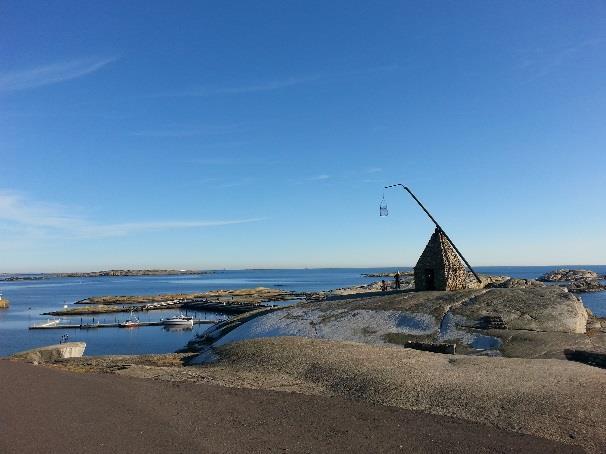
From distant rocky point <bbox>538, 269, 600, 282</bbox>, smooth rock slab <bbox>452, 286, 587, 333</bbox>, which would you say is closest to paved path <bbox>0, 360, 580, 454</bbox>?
smooth rock slab <bbox>452, 286, 587, 333</bbox>

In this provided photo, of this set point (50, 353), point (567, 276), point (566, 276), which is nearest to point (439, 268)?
point (50, 353)

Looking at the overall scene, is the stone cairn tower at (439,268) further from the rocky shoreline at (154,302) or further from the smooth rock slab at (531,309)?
the rocky shoreline at (154,302)

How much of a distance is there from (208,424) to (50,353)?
818 inches

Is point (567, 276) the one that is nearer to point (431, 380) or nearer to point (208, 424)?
point (431, 380)

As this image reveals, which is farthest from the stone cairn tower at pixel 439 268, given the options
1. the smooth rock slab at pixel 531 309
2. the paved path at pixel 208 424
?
the paved path at pixel 208 424

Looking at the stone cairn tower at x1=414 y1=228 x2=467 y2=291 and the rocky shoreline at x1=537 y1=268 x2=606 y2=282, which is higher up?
the stone cairn tower at x1=414 y1=228 x2=467 y2=291

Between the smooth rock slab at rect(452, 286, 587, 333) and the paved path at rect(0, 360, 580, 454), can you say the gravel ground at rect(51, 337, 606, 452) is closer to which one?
the paved path at rect(0, 360, 580, 454)

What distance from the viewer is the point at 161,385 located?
57.4ft

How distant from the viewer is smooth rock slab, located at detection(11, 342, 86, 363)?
27492 mm

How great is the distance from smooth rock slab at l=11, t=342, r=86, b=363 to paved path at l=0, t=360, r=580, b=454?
12612 mm

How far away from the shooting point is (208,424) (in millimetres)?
12938

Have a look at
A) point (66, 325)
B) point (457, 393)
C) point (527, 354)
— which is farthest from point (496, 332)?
point (66, 325)

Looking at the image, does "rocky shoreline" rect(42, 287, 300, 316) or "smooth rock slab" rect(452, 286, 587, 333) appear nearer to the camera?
"smooth rock slab" rect(452, 286, 587, 333)

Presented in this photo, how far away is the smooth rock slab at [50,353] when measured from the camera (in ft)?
90.2
